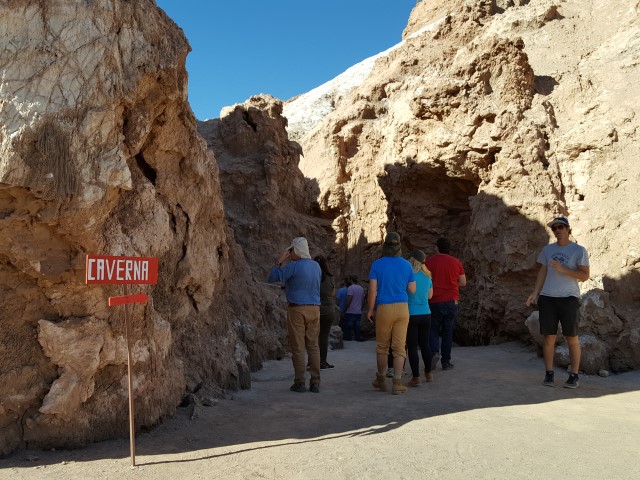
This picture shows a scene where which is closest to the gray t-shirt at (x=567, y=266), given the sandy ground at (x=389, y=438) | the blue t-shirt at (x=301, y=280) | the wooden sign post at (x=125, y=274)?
the sandy ground at (x=389, y=438)

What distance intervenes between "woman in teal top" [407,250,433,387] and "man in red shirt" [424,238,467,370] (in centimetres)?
64

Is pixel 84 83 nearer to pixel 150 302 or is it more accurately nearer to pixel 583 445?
pixel 150 302

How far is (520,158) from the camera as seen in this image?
980 centimetres

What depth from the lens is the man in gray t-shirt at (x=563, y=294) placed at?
593cm

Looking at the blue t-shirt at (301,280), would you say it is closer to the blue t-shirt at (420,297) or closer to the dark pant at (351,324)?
the blue t-shirt at (420,297)

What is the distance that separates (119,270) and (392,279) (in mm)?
3170

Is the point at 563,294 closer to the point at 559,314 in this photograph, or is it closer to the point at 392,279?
Result: the point at 559,314

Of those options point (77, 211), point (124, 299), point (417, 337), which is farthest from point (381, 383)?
point (77, 211)

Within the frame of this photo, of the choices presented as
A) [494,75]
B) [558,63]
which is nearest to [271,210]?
[494,75]

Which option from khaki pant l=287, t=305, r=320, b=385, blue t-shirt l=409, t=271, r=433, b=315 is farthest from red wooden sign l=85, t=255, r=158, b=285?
blue t-shirt l=409, t=271, r=433, b=315

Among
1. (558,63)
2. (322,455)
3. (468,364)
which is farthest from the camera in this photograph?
(558,63)

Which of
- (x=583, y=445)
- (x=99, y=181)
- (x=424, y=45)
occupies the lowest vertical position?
(x=583, y=445)

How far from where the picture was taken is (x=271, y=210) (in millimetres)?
12375

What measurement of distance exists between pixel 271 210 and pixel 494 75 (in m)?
5.66
